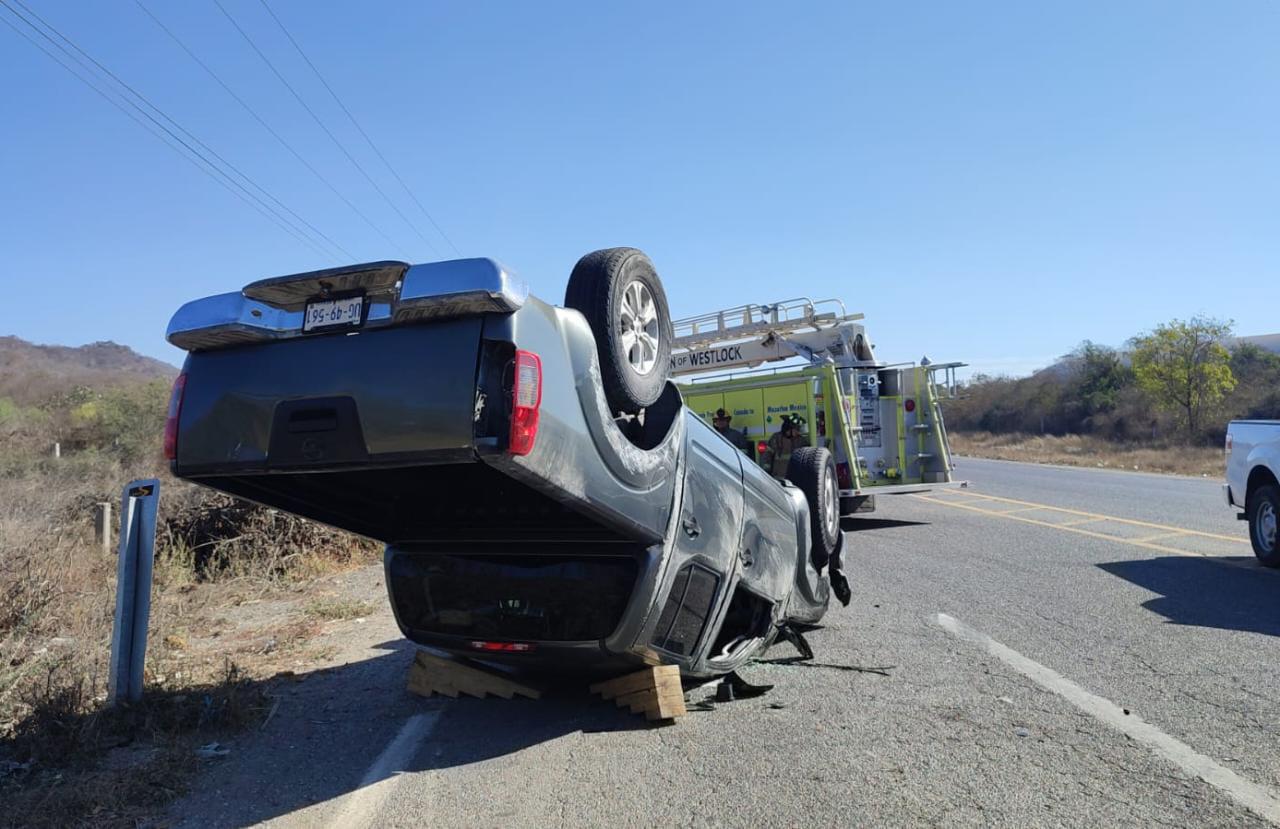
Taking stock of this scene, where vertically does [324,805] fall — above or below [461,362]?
below

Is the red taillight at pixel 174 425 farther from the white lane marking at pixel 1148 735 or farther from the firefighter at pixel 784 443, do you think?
the firefighter at pixel 784 443

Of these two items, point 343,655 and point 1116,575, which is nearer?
point 343,655

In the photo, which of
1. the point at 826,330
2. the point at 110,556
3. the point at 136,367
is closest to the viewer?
the point at 110,556

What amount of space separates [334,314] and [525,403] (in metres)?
0.96

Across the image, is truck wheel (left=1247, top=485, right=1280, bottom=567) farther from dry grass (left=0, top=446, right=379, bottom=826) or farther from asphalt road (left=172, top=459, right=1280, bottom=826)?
dry grass (left=0, top=446, right=379, bottom=826)

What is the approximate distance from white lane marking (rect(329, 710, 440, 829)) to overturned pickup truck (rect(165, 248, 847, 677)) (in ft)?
1.81

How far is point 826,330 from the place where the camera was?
56.2 ft

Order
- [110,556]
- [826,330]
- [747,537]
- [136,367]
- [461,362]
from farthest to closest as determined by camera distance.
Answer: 1. [136,367]
2. [826,330]
3. [110,556]
4. [747,537]
5. [461,362]

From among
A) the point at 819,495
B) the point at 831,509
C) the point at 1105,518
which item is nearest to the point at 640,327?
the point at 819,495

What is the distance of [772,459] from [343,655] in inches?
367

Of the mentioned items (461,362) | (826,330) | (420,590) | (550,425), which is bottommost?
(420,590)

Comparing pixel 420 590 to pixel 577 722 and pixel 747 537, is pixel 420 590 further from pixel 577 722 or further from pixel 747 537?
pixel 747 537

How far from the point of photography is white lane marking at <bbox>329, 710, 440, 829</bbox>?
13.3 feet

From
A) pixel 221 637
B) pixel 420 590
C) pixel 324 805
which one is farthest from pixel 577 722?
pixel 221 637
